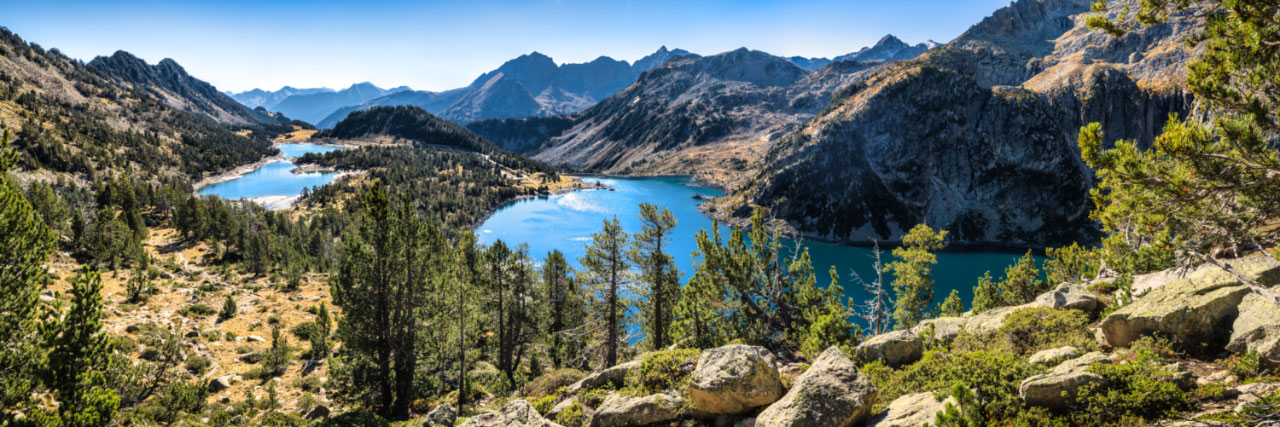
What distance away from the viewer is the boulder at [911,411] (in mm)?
9047

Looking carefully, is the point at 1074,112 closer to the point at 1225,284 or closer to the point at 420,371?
the point at 1225,284

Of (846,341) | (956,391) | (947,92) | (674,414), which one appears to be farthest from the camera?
(947,92)

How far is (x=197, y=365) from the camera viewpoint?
102 feet

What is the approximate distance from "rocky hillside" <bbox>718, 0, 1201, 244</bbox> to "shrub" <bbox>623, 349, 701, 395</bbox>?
470 feet

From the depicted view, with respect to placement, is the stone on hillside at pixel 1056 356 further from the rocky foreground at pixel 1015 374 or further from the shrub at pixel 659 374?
the shrub at pixel 659 374

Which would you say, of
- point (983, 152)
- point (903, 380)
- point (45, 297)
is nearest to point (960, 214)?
point (983, 152)

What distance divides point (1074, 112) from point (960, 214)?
1723 inches

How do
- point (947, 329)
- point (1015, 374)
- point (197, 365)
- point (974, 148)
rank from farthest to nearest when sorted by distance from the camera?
1. point (974, 148)
2. point (197, 365)
3. point (947, 329)
4. point (1015, 374)

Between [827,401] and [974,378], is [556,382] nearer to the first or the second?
[827,401]

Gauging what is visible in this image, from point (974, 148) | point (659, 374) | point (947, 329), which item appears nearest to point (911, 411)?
point (659, 374)

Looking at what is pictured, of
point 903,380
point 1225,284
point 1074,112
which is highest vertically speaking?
point 1074,112

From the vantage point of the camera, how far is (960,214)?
149625mm

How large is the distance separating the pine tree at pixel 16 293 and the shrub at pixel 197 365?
21336 millimetres

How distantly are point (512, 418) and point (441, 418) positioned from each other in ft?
15.5
